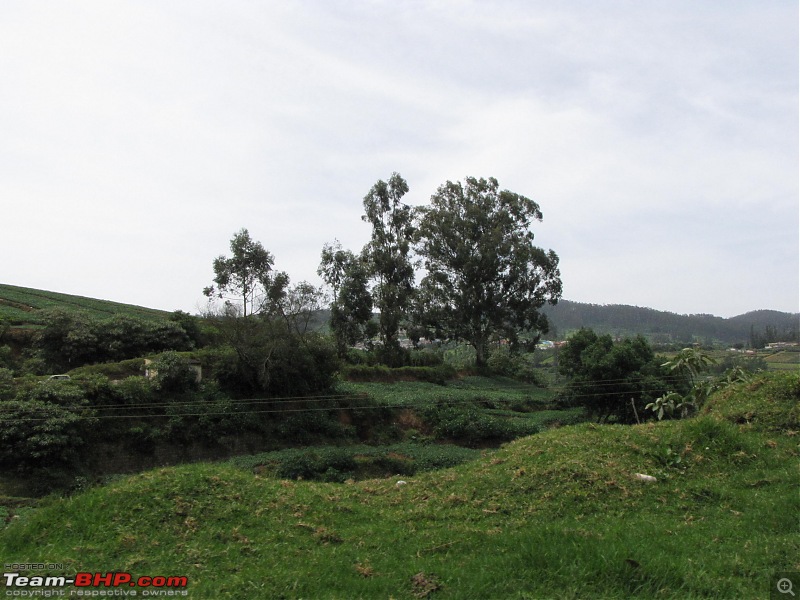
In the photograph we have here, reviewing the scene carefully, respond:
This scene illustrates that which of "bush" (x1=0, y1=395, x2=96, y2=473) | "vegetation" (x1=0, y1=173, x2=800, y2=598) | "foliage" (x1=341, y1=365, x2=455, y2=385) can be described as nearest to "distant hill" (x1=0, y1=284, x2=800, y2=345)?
"vegetation" (x1=0, y1=173, x2=800, y2=598)

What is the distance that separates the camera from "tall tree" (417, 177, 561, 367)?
4181 cm

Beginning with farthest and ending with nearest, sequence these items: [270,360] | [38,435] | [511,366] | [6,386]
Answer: [511,366], [270,360], [6,386], [38,435]

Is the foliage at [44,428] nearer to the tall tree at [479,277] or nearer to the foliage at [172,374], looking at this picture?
the foliage at [172,374]

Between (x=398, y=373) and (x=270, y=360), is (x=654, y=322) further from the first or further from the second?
(x=270, y=360)

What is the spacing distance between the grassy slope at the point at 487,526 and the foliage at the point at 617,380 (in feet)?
62.2

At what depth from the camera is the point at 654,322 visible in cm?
10962

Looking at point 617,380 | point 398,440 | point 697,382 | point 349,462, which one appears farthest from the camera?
point 617,380

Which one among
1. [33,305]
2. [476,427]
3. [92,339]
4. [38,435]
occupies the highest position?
[33,305]

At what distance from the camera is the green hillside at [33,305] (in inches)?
1307

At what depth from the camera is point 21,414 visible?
17.4m

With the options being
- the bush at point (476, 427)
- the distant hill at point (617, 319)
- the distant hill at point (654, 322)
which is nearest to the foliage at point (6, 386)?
the distant hill at point (617, 319)

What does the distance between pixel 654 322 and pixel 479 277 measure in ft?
267

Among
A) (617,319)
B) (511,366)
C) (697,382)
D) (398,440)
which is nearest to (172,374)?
(398,440)

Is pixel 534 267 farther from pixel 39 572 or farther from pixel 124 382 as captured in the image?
pixel 39 572
